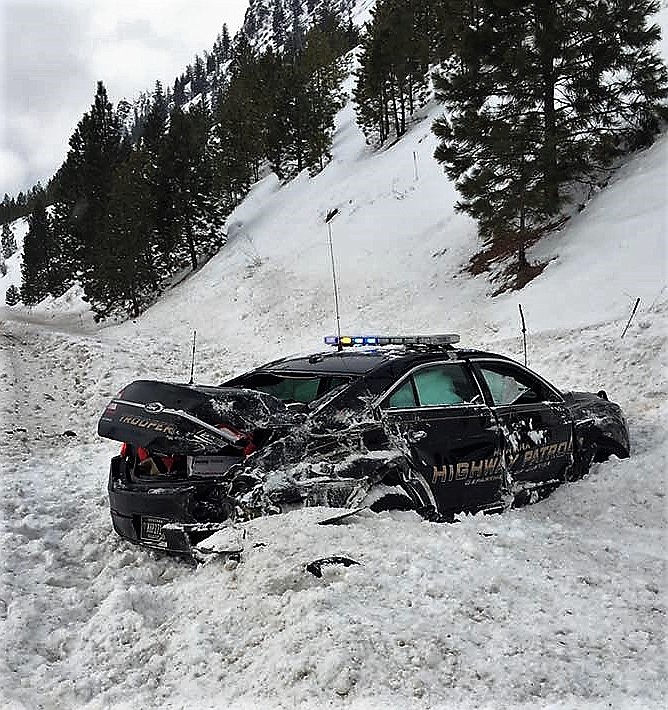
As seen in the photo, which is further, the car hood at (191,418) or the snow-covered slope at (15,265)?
the snow-covered slope at (15,265)

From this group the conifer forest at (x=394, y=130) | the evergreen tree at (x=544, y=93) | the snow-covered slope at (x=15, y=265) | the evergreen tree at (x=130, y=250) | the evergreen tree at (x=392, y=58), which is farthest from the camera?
the snow-covered slope at (x=15, y=265)

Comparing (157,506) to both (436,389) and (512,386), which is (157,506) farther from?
(512,386)

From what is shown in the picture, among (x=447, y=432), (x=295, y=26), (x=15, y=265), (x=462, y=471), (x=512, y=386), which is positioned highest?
(x=295, y=26)

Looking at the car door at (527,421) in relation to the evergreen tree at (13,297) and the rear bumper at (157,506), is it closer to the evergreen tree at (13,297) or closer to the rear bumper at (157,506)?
the rear bumper at (157,506)

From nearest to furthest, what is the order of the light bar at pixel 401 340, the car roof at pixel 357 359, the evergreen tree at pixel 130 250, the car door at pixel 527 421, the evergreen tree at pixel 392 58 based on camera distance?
the car roof at pixel 357 359 < the car door at pixel 527 421 < the light bar at pixel 401 340 < the evergreen tree at pixel 130 250 < the evergreen tree at pixel 392 58

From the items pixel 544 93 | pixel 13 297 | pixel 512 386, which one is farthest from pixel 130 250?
pixel 13 297

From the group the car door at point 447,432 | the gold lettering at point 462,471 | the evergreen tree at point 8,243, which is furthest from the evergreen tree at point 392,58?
the evergreen tree at point 8,243

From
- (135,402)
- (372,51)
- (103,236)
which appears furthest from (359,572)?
(372,51)

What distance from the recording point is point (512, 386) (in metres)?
6.20

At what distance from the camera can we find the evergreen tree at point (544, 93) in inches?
632

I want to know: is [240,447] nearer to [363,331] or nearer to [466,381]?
[466,381]

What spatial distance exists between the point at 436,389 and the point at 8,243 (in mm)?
145448

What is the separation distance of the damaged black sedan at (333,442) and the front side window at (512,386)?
0.02 m

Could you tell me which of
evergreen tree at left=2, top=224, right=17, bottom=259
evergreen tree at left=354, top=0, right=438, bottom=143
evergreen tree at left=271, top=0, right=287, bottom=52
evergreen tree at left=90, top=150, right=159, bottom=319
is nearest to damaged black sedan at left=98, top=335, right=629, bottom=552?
evergreen tree at left=90, top=150, right=159, bottom=319
